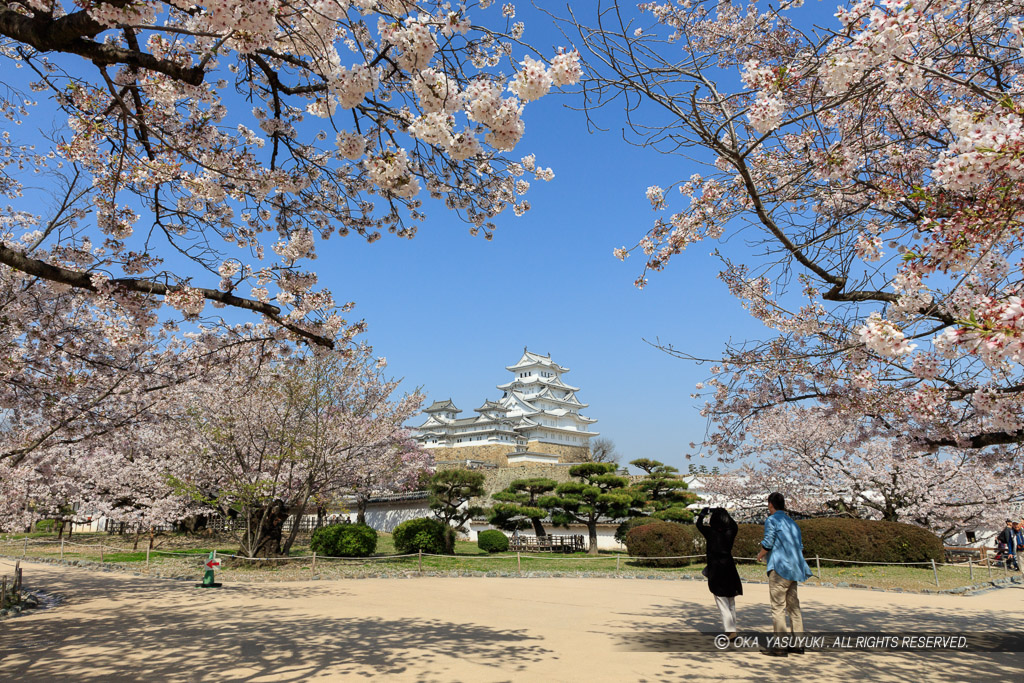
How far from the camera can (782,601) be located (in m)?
5.20

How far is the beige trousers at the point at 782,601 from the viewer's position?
203 inches

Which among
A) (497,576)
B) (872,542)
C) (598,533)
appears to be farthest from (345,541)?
(872,542)

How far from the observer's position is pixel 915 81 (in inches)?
123

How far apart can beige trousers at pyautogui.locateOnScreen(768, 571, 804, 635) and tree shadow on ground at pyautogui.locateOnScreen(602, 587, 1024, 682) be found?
0.24 m

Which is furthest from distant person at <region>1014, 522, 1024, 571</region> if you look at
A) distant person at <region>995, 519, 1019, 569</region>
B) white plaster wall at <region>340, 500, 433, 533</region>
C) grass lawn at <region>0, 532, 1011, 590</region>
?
white plaster wall at <region>340, 500, 433, 533</region>

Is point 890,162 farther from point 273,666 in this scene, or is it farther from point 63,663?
point 63,663

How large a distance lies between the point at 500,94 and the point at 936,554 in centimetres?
1461

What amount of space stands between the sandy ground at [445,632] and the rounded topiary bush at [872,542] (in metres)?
2.34

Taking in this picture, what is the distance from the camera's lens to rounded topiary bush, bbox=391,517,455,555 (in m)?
16.1

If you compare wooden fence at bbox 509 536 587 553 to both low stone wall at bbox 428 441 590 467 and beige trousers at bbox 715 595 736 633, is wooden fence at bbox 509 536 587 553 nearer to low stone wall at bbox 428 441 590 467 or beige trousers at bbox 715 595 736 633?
low stone wall at bbox 428 441 590 467

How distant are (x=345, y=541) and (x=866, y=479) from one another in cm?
1362

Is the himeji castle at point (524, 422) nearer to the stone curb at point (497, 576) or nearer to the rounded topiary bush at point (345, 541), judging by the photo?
the rounded topiary bush at point (345, 541)

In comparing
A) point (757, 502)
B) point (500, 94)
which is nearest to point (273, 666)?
point (500, 94)

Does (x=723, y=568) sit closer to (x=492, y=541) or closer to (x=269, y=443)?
(x=269, y=443)
